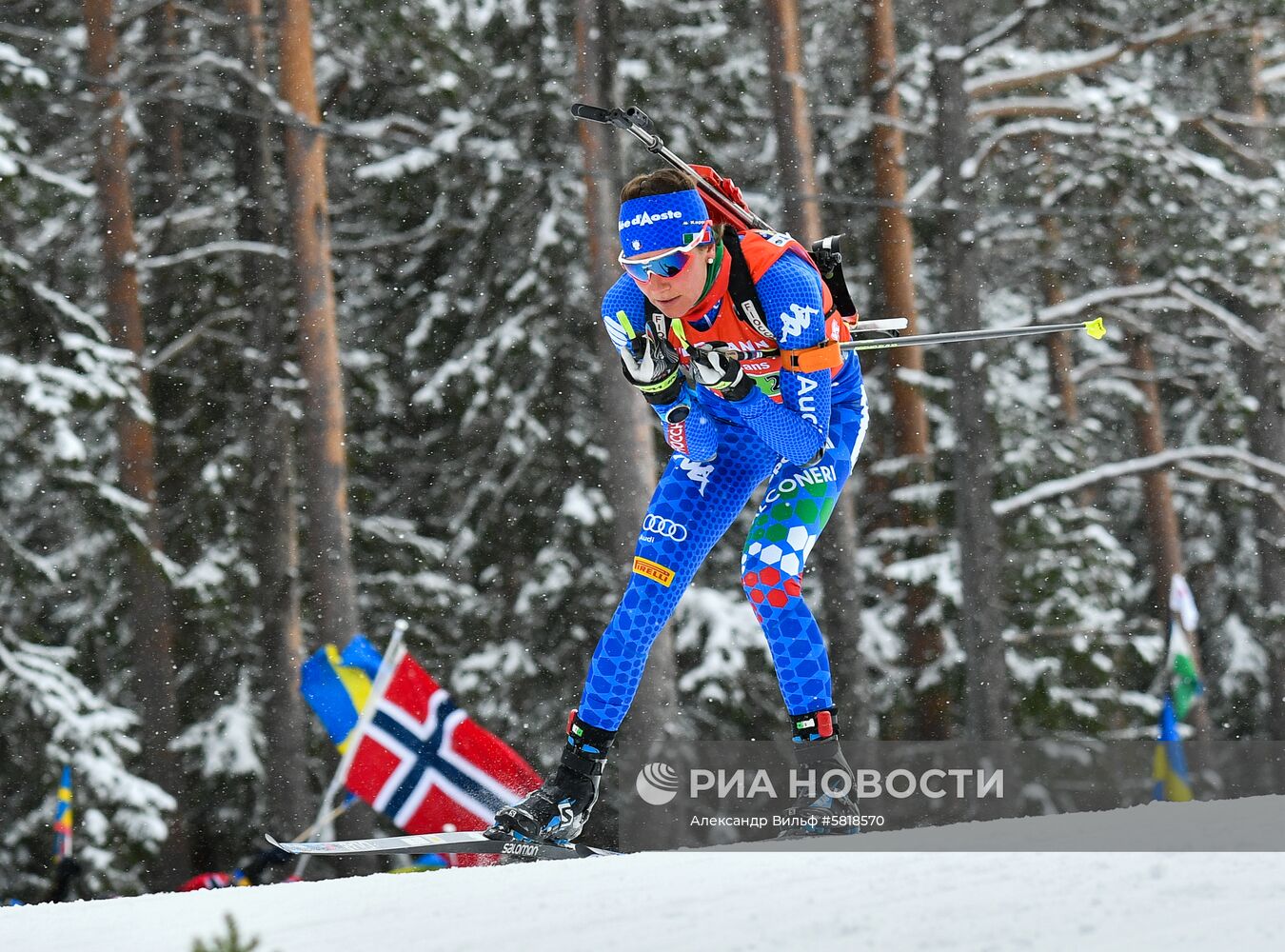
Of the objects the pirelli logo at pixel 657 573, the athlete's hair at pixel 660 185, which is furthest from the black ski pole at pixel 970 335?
the pirelli logo at pixel 657 573

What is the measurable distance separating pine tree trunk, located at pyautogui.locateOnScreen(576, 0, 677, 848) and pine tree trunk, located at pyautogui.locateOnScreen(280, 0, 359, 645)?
2.49 meters

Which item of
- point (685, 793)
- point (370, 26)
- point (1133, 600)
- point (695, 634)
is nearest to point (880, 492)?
point (695, 634)

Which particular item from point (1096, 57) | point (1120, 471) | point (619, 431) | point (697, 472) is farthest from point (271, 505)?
point (697, 472)

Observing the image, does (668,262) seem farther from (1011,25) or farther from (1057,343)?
(1057,343)

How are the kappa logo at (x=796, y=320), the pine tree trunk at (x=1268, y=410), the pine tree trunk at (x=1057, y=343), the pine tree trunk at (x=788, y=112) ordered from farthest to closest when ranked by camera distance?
the pine tree trunk at (x=1057, y=343)
the pine tree trunk at (x=1268, y=410)
the pine tree trunk at (x=788, y=112)
the kappa logo at (x=796, y=320)

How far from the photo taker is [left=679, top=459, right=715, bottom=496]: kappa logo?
5.25m

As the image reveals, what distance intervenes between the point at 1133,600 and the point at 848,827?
55.7ft

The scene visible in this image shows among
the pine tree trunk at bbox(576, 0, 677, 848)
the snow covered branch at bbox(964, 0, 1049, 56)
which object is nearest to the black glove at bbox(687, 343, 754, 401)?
the pine tree trunk at bbox(576, 0, 677, 848)

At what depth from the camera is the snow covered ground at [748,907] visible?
403 cm

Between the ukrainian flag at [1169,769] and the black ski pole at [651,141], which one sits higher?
the black ski pole at [651,141]

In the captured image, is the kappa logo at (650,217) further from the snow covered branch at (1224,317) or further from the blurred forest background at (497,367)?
the snow covered branch at (1224,317)

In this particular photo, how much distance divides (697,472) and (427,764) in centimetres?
380

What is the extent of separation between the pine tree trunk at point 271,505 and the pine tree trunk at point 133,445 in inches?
36.3

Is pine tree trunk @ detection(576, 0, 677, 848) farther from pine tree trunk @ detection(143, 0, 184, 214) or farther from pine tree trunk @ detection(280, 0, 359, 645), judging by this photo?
pine tree trunk @ detection(143, 0, 184, 214)
